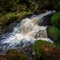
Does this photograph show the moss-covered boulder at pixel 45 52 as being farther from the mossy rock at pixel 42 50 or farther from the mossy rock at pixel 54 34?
the mossy rock at pixel 54 34

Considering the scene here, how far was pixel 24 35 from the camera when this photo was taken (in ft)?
34.7

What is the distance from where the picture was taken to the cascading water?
927cm

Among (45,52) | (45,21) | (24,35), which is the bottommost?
(45,52)

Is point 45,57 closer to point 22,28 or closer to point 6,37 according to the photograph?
point 6,37

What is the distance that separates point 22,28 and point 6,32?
89cm

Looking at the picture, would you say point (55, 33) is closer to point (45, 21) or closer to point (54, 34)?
point (54, 34)

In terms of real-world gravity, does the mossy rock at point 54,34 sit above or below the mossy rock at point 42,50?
above

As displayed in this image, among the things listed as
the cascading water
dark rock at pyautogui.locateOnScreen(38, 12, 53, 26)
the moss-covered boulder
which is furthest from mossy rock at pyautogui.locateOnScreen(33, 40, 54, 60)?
dark rock at pyautogui.locateOnScreen(38, 12, 53, 26)

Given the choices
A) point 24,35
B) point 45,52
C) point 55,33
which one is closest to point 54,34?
point 55,33

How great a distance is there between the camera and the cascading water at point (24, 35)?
9273 mm

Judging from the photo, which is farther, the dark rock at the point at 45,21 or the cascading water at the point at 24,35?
the dark rock at the point at 45,21

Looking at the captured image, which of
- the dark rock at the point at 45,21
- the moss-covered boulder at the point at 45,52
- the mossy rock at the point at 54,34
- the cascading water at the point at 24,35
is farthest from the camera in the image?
the dark rock at the point at 45,21

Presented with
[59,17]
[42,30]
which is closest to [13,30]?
[42,30]

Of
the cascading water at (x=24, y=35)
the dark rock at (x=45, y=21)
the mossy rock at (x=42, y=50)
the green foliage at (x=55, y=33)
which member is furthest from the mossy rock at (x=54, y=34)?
the mossy rock at (x=42, y=50)
